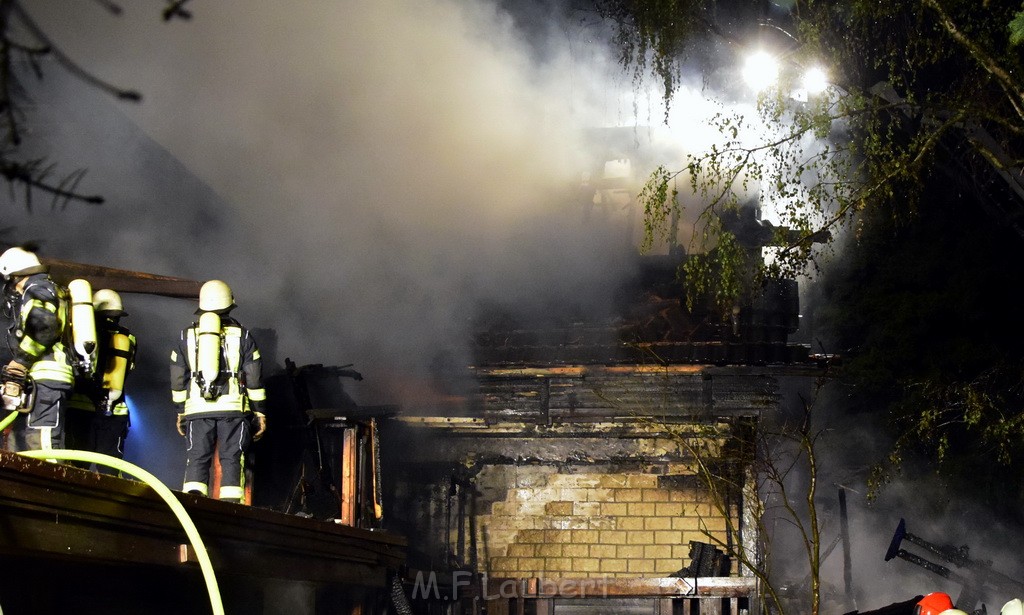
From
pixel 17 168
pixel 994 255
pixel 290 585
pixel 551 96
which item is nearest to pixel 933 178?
pixel 994 255

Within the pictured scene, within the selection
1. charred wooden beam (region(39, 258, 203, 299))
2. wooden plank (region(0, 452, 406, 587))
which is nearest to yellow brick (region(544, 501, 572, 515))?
wooden plank (region(0, 452, 406, 587))

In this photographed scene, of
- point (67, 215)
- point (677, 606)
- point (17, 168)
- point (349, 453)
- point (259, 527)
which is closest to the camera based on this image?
point (17, 168)

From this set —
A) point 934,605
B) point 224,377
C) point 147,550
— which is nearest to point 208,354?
point 224,377

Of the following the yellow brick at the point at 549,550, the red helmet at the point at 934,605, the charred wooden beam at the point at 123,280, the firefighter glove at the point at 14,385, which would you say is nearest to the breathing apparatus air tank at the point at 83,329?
the firefighter glove at the point at 14,385

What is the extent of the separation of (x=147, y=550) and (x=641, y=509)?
7095 millimetres

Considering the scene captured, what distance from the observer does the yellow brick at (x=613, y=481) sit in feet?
38.1

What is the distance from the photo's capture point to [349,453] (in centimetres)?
869

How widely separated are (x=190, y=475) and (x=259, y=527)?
1.20m

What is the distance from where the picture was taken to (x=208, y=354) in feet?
24.0

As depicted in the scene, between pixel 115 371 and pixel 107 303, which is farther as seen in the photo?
pixel 107 303

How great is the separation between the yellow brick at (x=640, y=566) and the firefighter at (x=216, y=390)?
5151 mm

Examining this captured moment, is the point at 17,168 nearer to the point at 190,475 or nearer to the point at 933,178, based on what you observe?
the point at 190,475

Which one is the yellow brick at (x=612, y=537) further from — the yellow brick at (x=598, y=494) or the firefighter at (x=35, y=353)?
the firefighter at (x=35, y=353)

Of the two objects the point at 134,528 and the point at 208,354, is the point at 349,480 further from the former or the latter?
the point at 134,528
